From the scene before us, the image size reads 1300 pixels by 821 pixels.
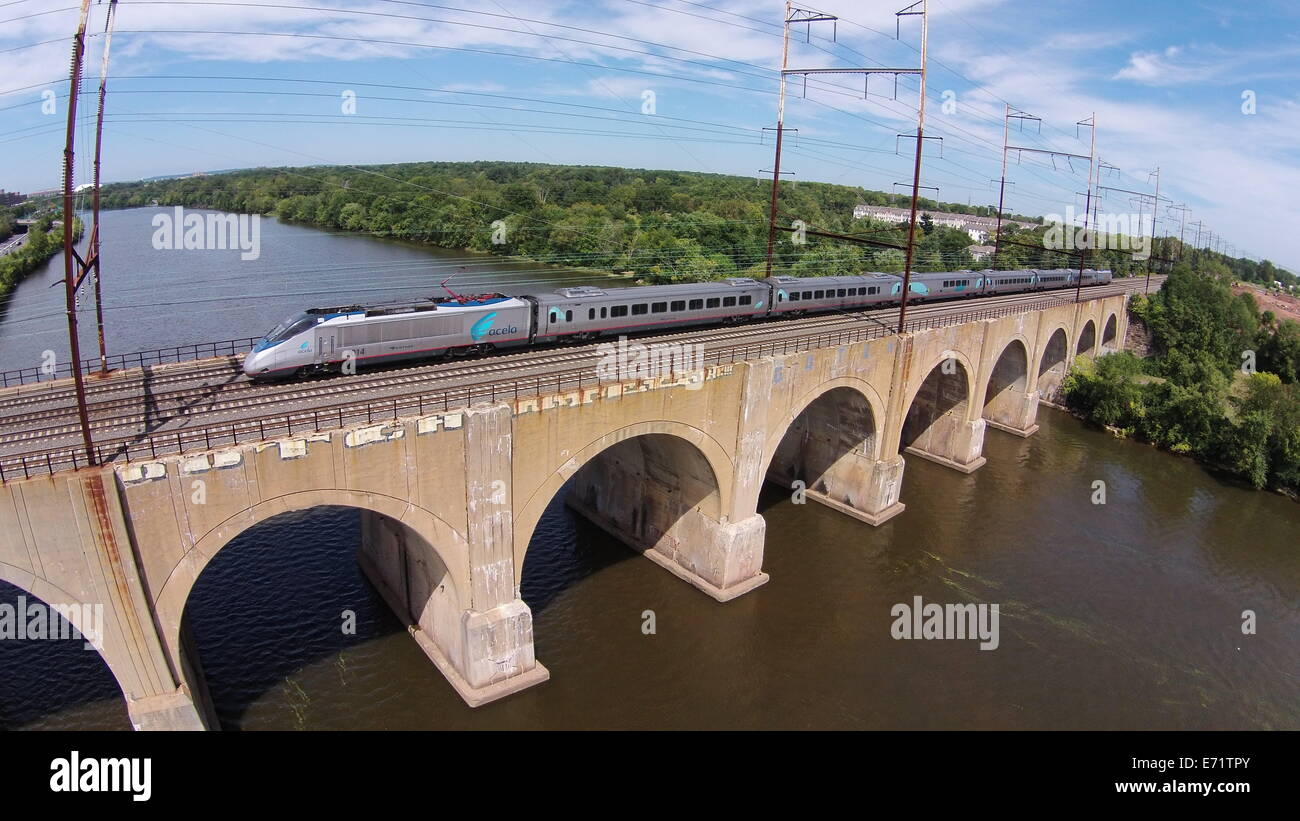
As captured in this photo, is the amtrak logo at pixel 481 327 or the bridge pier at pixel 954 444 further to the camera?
the bridge pier at pixel 954 444

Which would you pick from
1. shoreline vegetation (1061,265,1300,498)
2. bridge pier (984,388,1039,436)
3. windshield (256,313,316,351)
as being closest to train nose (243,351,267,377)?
windshield (256,313,316,351)

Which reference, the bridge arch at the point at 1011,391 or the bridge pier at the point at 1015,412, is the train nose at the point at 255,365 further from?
the bridge pier at the point at 1015,412

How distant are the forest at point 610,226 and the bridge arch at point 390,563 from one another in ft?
127

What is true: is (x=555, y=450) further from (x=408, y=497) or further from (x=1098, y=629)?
(x=1098, y=629)

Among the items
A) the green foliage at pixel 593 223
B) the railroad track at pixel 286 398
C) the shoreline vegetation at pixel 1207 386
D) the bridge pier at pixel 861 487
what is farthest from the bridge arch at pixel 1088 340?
the railroad track at pixel 286 398

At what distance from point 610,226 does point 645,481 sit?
192 feet

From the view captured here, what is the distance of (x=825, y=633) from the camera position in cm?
2683

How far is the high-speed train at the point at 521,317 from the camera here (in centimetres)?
2264

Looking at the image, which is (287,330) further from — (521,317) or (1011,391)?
(1011,391)

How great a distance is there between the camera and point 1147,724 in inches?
931
